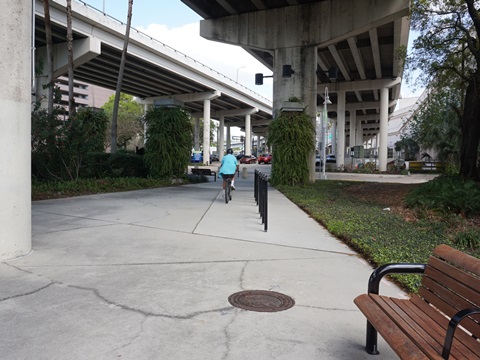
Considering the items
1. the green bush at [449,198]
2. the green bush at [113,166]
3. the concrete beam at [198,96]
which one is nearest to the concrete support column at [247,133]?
the concrete beam at [198,96]

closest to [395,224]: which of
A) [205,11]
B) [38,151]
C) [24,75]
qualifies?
[24,75]

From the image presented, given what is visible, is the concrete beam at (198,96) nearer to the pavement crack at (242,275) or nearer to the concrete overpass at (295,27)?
the concrete overpass at (295,27)

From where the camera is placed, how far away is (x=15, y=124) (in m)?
5.23

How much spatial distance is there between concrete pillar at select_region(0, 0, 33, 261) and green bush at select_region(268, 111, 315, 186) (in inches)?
539

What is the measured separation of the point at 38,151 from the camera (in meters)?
14.3

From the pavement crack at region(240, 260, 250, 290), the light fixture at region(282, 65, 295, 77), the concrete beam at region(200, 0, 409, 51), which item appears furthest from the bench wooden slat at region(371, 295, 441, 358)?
the concrete beam at region(200, 0, 409, 51)

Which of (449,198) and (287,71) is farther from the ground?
(287,71)

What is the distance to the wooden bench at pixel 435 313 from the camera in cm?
217

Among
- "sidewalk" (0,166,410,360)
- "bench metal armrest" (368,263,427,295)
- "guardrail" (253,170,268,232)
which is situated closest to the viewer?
"bench metal armrest" (368,263,427,295)

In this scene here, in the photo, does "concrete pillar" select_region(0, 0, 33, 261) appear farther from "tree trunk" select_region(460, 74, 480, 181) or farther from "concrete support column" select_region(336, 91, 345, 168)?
"concrete support column" select_region(336, 91, 345, 168)

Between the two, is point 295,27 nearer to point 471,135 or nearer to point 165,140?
point 165,140

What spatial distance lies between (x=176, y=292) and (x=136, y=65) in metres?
36.1

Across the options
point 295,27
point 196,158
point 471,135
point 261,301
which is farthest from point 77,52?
point 196,158

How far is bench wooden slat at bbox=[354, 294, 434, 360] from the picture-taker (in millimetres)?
2195
